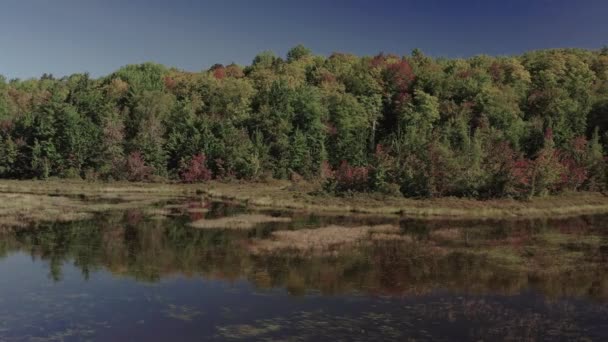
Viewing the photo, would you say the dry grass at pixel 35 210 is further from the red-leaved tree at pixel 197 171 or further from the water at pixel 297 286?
the red-leaved tree at pixel 197 171

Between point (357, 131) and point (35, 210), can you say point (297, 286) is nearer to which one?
point (35, 210)

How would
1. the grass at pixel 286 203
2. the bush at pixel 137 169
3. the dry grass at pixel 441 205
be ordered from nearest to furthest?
the grass at pixel 286 203, the dry grass at pixel 441 205, the bush at pixel 137 169

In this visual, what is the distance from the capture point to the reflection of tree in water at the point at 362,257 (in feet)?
94.7

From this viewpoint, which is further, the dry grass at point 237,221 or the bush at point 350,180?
the bush at point 350,180

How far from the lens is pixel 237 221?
48.2 metres

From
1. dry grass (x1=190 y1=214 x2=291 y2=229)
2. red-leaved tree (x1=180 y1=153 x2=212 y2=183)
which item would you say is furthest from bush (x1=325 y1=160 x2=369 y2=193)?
red-leaved tree (x1=180 y1=153 x2=212 y2=183)

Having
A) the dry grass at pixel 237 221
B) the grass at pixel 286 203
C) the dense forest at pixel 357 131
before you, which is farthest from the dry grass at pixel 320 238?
the dense forest at pixel 357 131

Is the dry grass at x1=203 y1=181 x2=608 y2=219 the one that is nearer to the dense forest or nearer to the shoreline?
the shoreline

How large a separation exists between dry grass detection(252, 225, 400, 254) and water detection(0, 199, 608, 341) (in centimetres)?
70

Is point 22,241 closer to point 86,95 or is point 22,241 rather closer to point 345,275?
point 345,275

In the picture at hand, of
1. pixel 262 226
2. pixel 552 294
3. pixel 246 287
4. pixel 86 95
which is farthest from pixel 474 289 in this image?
pixel 86 95

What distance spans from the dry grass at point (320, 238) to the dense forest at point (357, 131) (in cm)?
1855

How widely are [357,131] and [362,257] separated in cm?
6375

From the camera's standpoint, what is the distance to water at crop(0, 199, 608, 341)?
70.5 feet
